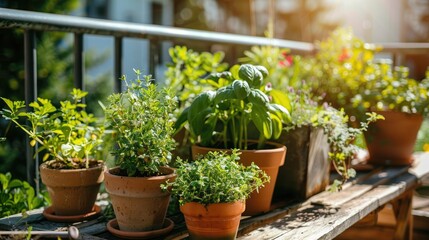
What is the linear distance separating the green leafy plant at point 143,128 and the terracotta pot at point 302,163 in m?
0.55

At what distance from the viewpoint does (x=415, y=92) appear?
2.40 metres

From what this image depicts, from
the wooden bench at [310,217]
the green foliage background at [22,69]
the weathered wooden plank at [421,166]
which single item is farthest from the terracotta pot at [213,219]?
the green foliage background at [22,69]

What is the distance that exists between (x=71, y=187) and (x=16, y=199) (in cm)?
32

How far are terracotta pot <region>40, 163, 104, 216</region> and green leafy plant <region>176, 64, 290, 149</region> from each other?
11.9 inches

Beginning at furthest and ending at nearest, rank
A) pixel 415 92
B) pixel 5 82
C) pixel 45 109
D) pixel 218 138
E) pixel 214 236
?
1. pixel 5 82
2. pixel 415 92
3. pixel 218 138
4. pixel 45 109
5. pixel 214 236

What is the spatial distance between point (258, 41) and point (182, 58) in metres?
0.87

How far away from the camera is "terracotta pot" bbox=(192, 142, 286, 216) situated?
5.17 ft

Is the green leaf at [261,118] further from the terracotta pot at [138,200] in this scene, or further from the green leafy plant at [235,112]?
the terracotta pot at [138,200]

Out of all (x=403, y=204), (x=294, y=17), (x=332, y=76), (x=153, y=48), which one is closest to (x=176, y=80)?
(x=153, y=48)

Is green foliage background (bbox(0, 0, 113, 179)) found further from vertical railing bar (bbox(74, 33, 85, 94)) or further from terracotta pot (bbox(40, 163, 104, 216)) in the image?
terracotta pot (bbox(40, 163, 104, 216))

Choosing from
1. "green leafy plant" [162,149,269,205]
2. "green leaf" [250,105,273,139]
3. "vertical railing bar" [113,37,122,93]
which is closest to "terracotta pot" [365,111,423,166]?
"green leaf" [250,105,273,139]

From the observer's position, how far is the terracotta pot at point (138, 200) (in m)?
1.34

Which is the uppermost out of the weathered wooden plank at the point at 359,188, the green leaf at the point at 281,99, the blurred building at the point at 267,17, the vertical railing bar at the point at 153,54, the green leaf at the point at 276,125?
the blurred building at the point at 267,17

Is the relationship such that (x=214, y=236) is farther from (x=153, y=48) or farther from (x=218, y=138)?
(x=153, y=48)
